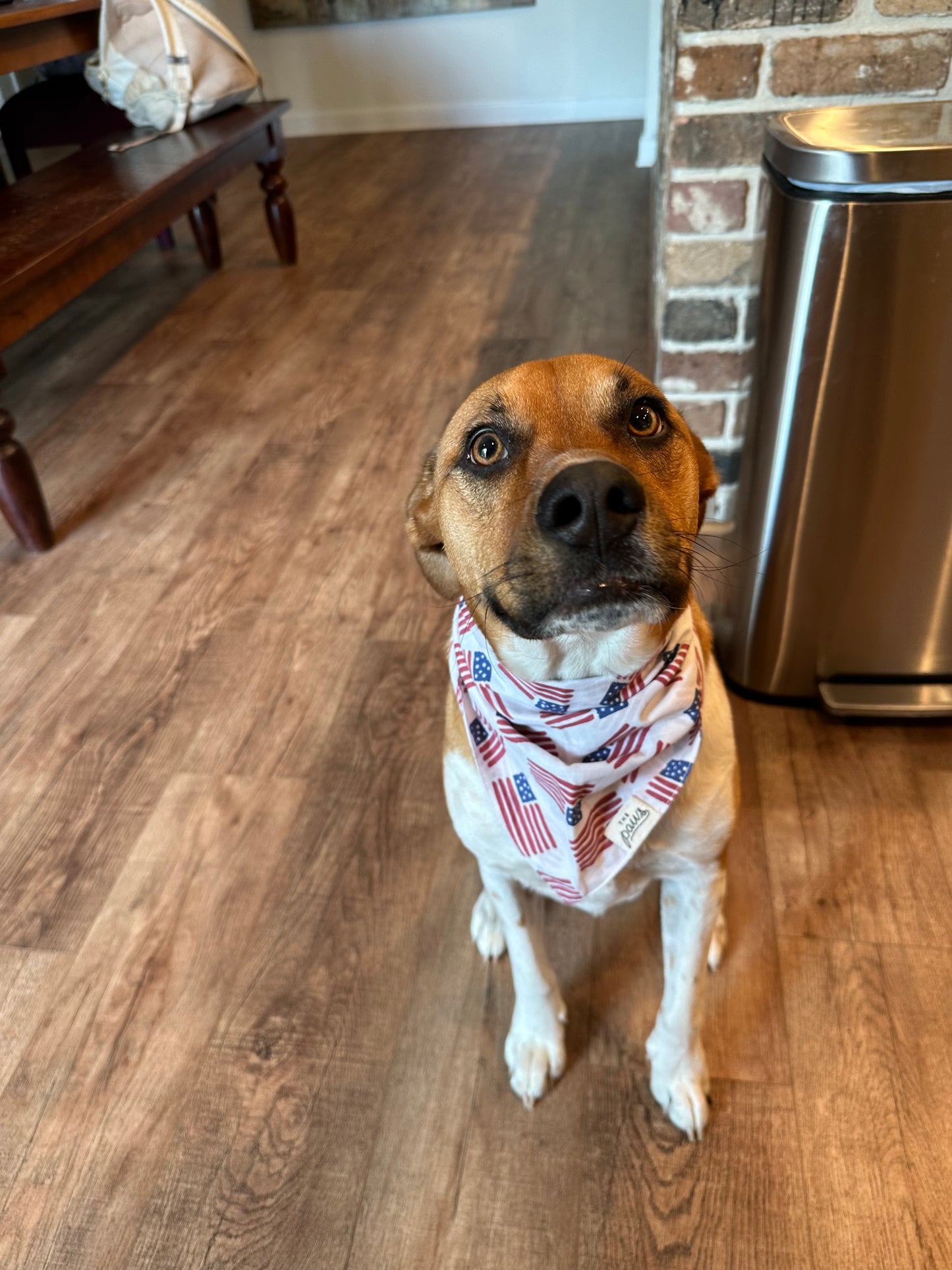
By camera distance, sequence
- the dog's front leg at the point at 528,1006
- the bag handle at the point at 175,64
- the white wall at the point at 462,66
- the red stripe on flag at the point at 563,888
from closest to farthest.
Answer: the red stripe on flag at the point at 563,888, the dog's front leg at the point at 528,1006, the bag handle at the point at 175,64, the white wall at the point at 462,66

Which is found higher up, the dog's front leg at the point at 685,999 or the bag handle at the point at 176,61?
the bag handle at the point at 176,61

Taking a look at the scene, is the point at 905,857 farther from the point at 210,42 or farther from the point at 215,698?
the point at 210,42

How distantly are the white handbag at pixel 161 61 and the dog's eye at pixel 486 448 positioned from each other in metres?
3.29

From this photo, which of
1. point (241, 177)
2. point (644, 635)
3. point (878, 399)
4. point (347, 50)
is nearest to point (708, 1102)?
point (644, 635)

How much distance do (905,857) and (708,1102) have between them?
1.84 ft

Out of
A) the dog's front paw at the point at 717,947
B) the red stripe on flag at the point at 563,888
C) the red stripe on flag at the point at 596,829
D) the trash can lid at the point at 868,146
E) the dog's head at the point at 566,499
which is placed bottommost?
the dog's front paw at the point at 717,947

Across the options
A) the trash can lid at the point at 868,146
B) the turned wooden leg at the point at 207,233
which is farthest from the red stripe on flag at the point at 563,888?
the turned wooden leg at the point at 207,233

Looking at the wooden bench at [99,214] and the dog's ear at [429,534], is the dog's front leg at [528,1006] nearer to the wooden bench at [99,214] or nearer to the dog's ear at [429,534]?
the dog's ear at [429,534]

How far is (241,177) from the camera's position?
5.39 meters

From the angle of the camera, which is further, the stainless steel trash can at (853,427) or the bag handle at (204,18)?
the bag handle at (204,18)

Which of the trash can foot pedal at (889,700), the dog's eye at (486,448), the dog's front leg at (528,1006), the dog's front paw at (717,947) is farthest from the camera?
the trash can foot pedal at (889,700)

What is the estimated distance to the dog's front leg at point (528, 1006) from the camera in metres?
1.21

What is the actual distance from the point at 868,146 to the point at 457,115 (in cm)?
542

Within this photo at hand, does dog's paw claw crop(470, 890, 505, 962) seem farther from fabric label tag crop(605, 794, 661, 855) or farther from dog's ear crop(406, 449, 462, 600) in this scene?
dog's ear crop(406, 449, 462, 600)
